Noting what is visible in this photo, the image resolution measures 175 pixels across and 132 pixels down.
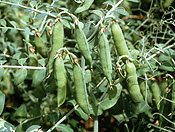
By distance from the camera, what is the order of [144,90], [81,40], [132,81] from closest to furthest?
[81,40] < [132,81] < [144,90]

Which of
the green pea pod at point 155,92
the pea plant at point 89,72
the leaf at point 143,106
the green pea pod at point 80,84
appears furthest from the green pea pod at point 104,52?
the green pea pod at point 155,92

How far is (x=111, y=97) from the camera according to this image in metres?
1.24

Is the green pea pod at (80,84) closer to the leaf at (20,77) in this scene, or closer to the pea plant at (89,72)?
the pea plant at (89,72)

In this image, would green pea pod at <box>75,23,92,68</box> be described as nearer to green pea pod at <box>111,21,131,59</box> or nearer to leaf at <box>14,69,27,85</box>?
green pea pod at <box>111,21,131,59</box>

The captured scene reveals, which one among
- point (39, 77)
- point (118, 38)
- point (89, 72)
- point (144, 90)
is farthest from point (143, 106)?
point (39, 77)

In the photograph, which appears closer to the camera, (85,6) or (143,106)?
(85,6)

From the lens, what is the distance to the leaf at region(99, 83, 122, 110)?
4.00 ft

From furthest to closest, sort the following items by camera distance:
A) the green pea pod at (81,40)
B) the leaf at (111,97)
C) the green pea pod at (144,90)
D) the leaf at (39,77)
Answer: the green pea pod at (144,90)
the leaf at (39,77)
the leaf at (111,97)
the green pea pod at (81,40)

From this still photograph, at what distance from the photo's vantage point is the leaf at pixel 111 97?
1218 mm

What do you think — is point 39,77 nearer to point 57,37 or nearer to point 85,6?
point 57,37

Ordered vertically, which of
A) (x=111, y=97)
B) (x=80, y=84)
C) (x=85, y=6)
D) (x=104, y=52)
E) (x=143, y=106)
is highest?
(x=85, y=6)

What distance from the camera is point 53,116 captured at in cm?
138

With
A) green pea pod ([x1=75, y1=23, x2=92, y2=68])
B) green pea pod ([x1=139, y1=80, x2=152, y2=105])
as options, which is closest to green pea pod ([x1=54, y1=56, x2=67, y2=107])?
green pea pod ([x1=75, y1=23, x2=92, y2=68])

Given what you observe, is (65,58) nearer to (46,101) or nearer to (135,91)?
(135,91)
